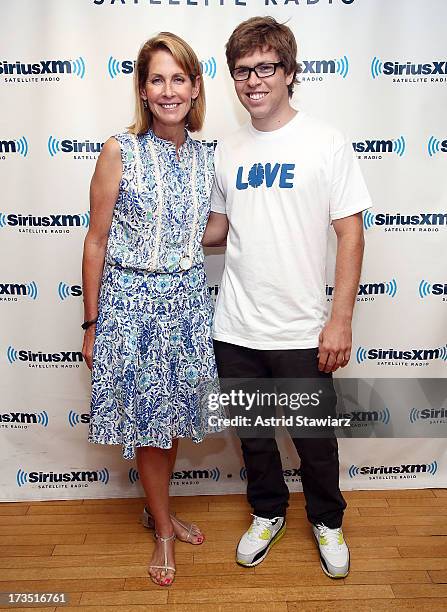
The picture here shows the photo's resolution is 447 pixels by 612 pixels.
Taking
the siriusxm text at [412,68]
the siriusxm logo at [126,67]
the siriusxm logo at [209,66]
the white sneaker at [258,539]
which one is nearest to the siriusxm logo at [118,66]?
the siriusxm logo at [126,67]

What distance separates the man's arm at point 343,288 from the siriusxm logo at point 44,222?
40.2 inches

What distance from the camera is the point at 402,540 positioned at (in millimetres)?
2238

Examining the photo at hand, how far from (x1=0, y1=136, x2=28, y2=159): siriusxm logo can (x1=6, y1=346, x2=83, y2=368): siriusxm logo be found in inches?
30.2

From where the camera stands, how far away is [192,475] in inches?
102

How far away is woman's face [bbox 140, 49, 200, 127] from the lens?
1747 millimetres

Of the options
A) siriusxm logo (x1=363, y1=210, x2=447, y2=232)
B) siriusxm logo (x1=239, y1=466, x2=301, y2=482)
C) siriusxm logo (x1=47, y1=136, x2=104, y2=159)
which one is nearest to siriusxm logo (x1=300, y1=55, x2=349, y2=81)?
siriusxm logo (x1=363, y1=210, x2=447, y2=232)

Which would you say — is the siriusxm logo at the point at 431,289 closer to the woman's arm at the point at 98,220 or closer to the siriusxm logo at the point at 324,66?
the siriusxm logo at the point at 324,66

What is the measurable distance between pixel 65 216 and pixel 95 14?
2.41 ft

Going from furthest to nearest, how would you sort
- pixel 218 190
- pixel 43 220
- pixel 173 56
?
pixel 43 220 < pixel 218 190 < pixel 173 56

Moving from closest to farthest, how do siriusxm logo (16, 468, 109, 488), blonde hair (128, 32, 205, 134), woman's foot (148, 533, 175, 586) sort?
blonde hair (128, 32, 205, 134)
woman's foot (148, 533, 175, 586)
siriusxm logo (16, 468, 109, 488)

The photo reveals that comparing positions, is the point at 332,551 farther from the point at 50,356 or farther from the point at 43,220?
the point at 43,220

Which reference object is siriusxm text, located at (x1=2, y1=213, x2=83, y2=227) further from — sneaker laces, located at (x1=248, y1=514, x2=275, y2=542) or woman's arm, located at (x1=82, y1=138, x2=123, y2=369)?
sneaker laces, located at (x1=248, y1=514, x2=275, y2=542)

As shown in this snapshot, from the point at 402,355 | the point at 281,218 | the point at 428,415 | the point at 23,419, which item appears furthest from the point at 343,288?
the point at 23,419

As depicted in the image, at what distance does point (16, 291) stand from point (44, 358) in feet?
0.96
